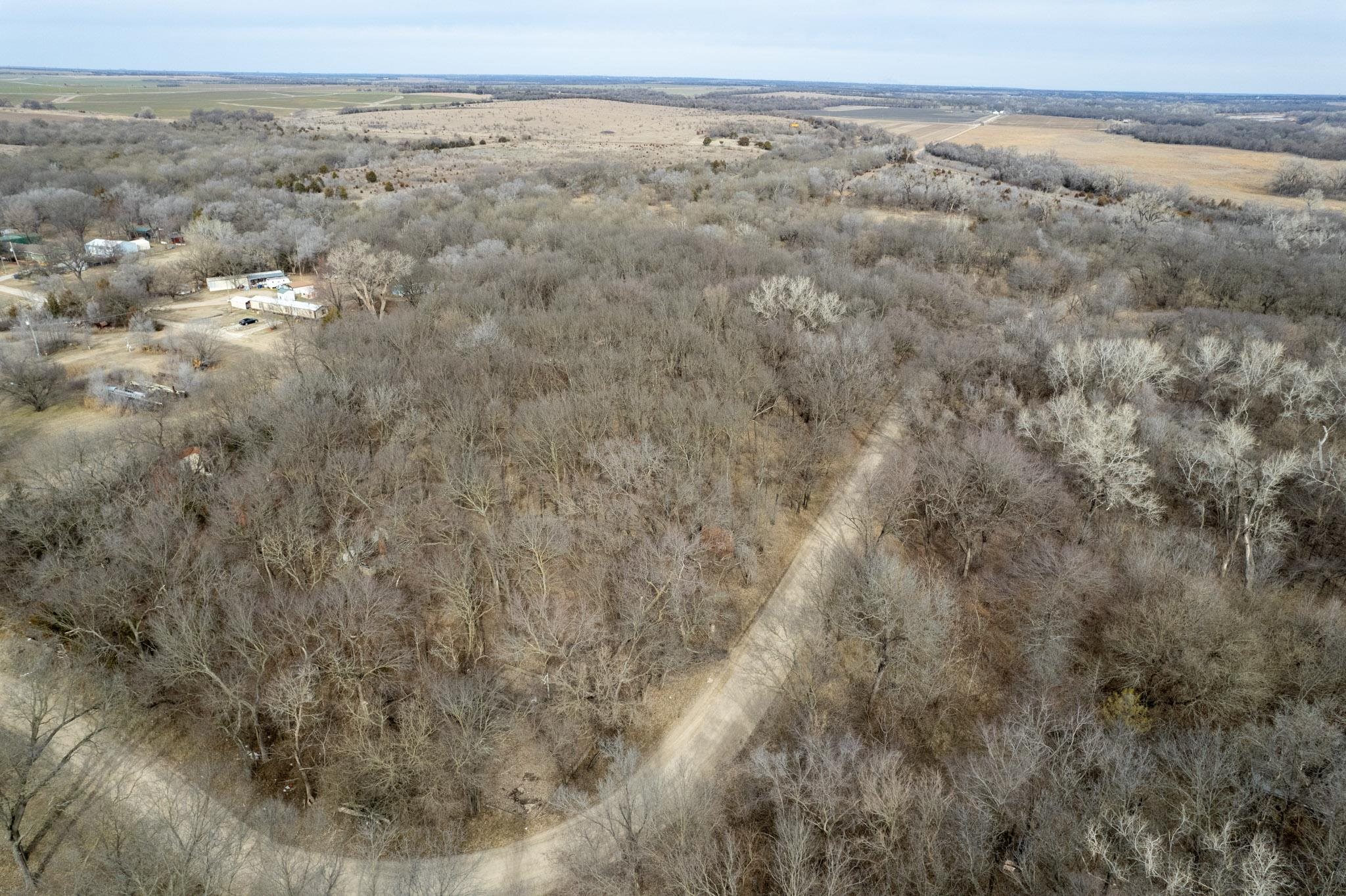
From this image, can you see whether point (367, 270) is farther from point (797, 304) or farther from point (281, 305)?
point (797, 304)

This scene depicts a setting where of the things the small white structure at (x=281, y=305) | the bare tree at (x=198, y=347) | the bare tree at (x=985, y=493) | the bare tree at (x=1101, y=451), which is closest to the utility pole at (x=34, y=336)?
the bare tree at (x=198, y=347)

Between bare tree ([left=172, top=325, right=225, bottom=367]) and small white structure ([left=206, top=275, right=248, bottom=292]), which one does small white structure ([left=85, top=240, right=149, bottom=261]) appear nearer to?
small white structure ([left=206, top=275, right=248, bottom=292])

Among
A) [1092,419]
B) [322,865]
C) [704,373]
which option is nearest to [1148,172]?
[1092,419]

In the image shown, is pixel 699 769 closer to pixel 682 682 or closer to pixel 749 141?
pixel 682 682

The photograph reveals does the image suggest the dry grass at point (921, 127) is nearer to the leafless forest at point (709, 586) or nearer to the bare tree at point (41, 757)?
the leafless forest at point (709, 586)

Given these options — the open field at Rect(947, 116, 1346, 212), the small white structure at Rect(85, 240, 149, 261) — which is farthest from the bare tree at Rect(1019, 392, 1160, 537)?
the small white structure at Rect(85, 240, 149, 261)
